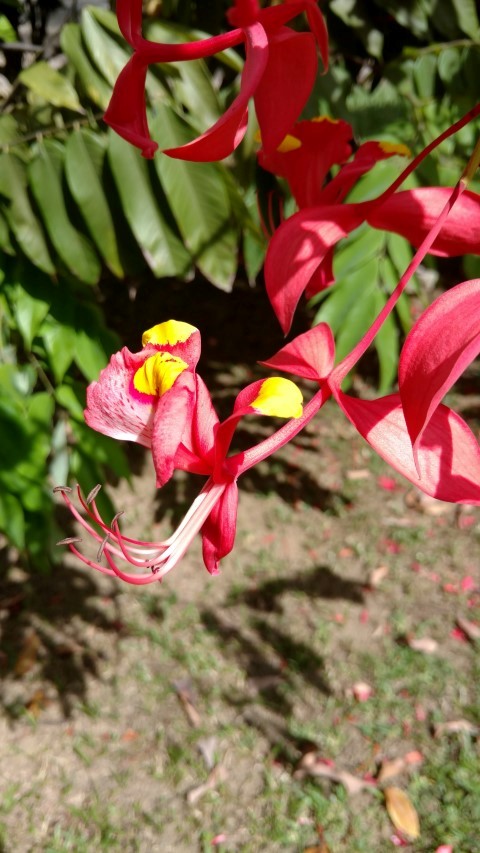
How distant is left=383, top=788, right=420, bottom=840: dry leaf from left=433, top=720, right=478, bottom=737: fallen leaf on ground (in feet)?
0.74

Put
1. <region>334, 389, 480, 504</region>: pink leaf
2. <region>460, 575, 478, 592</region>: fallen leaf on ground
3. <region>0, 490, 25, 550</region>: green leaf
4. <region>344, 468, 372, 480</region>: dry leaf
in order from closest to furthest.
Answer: <region>334, 389, 480, 504</region>: pink leaf < <region>0, 490, 25, 550</region>: green leaf < <region>460, 575, 478, 592</region>: fallen leaf on ground < <region>344, 468, 372, 480</region>: dry leaf

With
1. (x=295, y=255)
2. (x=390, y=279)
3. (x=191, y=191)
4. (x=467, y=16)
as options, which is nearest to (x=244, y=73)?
(x=295, y=255)

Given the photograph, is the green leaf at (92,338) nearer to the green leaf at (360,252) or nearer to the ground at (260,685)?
the green leaf at (360,252)

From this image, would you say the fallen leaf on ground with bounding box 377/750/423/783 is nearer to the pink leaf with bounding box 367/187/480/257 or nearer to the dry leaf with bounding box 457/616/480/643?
the dry leaf with bounding box 457/616/480/643

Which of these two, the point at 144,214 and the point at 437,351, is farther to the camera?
the point at 144,214

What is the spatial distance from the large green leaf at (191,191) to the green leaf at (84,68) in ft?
0.42

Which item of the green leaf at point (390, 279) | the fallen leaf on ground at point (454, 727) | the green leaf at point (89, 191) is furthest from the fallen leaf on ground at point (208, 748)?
the green leaf at point (89, 191)

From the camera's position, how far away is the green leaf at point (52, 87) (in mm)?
1506

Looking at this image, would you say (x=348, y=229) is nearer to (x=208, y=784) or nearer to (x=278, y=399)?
(x=278, y=399)

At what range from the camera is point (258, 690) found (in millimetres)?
2361

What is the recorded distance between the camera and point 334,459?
3.34 meters

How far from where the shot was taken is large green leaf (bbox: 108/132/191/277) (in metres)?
1.56

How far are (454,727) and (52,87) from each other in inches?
73.8

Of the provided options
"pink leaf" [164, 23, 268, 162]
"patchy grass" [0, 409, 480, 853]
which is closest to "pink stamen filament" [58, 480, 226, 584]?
"pink leaf" [164, 23, 268, 162]
